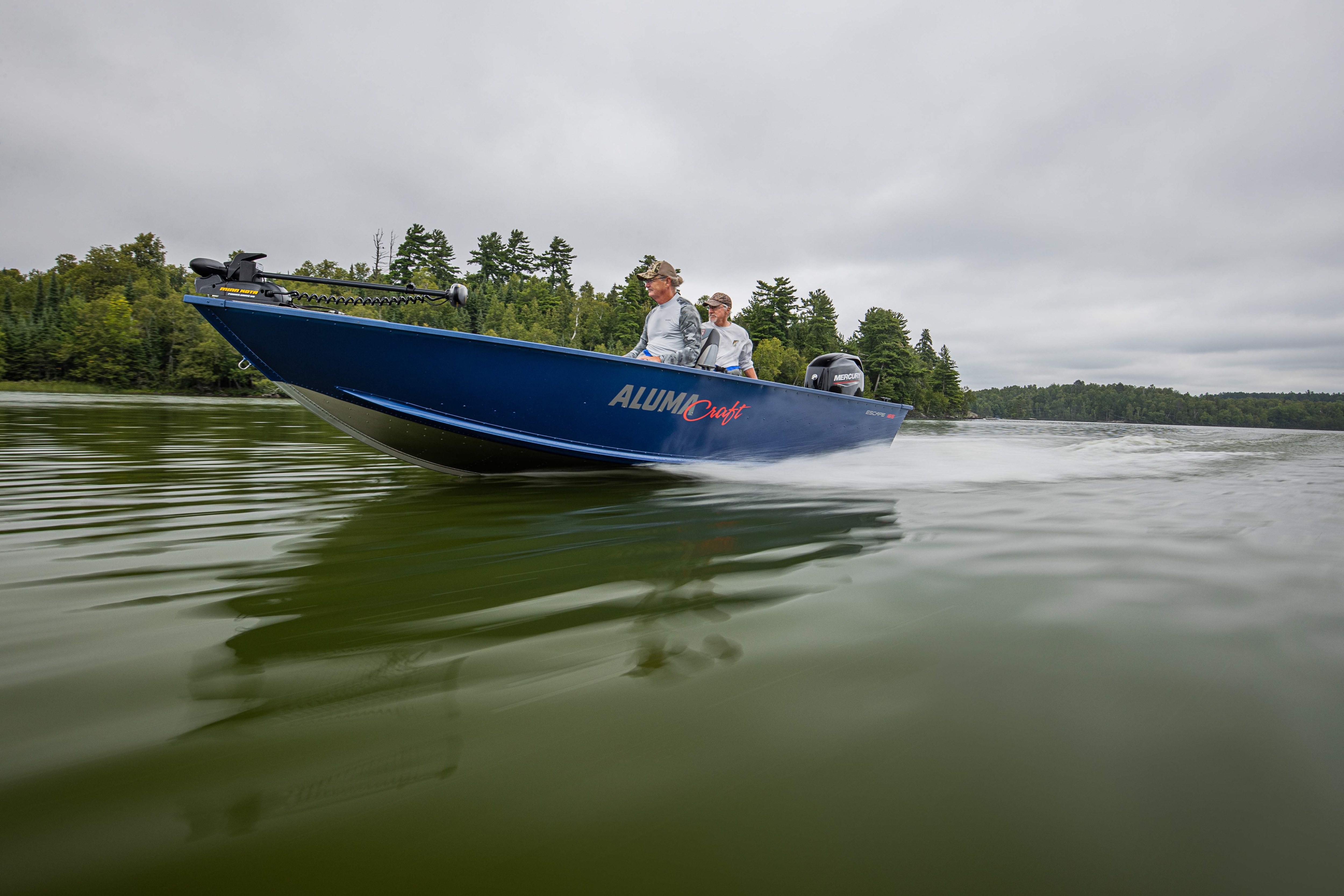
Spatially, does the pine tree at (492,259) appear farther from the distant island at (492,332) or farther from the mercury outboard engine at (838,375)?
the mercury outboard engine at (838,375)

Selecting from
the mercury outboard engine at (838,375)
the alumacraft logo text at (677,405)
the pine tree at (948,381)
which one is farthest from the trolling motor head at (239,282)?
the pine tree at (948,381)

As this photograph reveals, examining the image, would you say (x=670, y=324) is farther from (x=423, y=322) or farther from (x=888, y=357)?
(x=888, y=357)

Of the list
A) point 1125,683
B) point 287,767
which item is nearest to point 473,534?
point 287,767

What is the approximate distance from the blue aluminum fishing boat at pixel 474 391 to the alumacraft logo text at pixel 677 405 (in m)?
0.01

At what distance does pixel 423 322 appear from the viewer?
52906 millimetres

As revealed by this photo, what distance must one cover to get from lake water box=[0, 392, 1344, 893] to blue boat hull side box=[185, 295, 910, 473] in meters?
1.16

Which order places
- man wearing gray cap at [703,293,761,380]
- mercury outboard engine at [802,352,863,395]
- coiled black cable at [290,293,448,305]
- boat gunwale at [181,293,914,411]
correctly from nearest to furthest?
boat gunwale at [181,293,914,411]
coiled black cable at [290,293,448,305]
man wearing gray cap at [703,293,761,380]
mercury outboard engine at [802,352,863,395]

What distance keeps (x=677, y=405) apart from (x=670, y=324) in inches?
34.5

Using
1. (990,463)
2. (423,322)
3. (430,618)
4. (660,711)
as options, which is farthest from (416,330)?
(423,322)

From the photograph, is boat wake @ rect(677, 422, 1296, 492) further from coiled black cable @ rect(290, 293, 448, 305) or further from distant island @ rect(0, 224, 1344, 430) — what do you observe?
distant island @ rect(0, 224, 1344, 430)

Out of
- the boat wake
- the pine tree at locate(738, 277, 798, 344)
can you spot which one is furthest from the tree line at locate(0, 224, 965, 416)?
the boat wake

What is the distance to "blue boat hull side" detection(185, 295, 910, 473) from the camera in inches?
137

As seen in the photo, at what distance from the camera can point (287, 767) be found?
96cm

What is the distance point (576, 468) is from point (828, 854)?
4.32m
